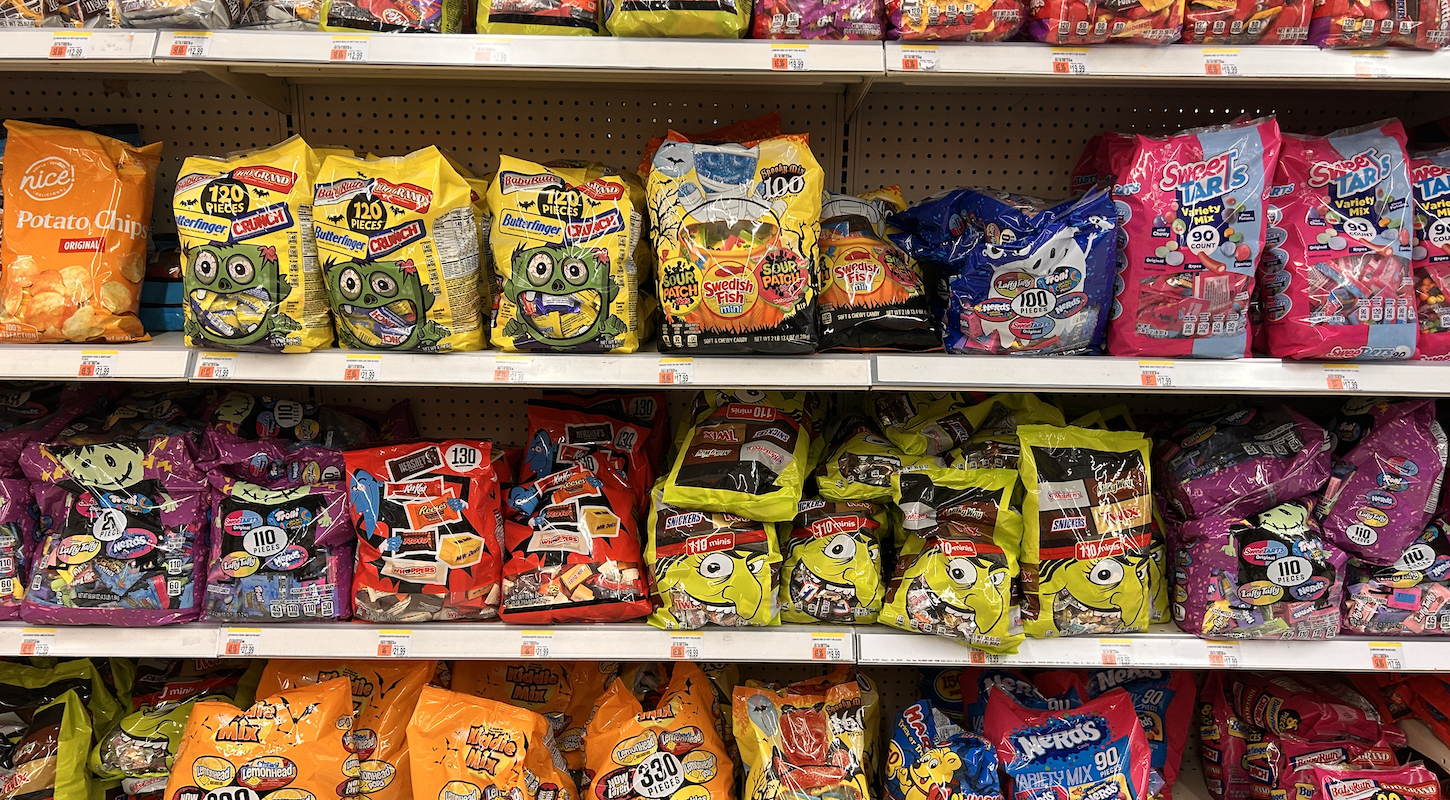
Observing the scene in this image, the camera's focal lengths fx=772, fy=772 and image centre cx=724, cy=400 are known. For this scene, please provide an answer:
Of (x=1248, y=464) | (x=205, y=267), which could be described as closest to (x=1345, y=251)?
(x=1248, y=464)

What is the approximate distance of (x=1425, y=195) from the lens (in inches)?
57.4

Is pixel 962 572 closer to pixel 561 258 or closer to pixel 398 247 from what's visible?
pixel 561 258

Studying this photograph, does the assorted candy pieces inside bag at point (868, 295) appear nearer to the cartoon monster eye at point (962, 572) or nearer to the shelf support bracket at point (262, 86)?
the cartoon monster eye at point (962, 572)

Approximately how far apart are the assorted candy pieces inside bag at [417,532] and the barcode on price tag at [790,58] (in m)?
0.96

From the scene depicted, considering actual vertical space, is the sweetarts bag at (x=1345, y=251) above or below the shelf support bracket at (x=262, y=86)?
below

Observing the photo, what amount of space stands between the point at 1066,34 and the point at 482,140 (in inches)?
48.8

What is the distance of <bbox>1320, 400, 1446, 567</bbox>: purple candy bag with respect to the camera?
1.51 m

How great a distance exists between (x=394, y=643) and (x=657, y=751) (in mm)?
574

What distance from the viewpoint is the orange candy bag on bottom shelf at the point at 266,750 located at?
1487mm

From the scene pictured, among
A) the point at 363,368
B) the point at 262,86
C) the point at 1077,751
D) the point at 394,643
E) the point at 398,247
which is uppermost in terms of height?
the point at 262,86

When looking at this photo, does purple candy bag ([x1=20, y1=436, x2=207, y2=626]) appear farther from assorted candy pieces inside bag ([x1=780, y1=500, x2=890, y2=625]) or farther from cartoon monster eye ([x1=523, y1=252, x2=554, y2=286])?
assorted candy pieces inside bag ([x1=780, y1=500, x2=890, y2=625])

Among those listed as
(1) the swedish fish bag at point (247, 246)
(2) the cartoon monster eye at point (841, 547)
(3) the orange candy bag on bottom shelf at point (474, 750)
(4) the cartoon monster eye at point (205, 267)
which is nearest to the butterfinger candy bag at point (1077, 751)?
(2) the cartoon monster eye at point (841, 547)

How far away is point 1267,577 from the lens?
1497 mm

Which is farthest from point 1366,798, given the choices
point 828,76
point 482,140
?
point 482,140
